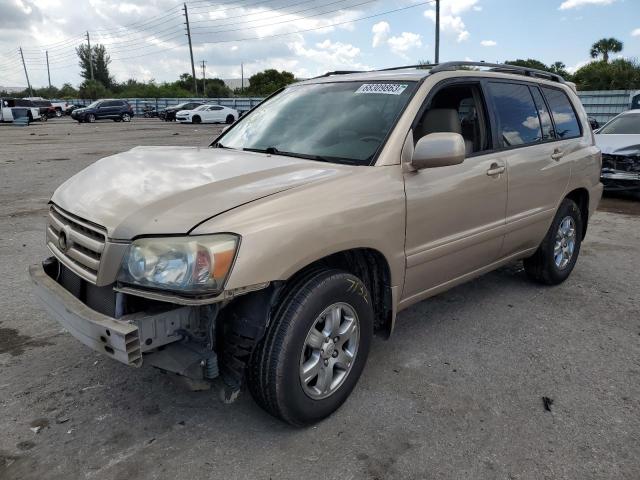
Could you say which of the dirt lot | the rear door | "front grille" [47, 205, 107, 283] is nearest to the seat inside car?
the rear door

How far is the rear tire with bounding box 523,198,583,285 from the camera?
4.62 meters

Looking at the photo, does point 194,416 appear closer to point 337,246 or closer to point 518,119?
point 337,246

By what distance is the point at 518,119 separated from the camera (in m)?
4.10

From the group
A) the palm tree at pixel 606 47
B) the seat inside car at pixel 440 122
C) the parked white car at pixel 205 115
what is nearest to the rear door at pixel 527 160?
the seat inside car at pixel 440 122

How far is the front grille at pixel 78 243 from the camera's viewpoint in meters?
2.40

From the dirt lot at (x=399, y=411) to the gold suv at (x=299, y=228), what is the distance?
0.28 meters

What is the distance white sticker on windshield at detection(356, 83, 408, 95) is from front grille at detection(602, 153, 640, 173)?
7447mm

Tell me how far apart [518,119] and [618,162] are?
636cm

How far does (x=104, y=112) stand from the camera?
38875 mm

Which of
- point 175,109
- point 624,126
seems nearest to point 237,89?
point 175,109

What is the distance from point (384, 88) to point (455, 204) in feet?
2.84

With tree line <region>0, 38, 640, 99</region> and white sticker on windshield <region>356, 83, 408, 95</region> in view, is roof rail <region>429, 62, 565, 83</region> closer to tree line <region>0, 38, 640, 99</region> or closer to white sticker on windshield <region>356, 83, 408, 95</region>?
white sticker on windshield <region>356, 83, 408, 95</region>

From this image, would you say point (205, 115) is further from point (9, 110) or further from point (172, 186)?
point (172, 186)

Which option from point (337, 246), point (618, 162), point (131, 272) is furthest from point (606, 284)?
point (618, 162)
